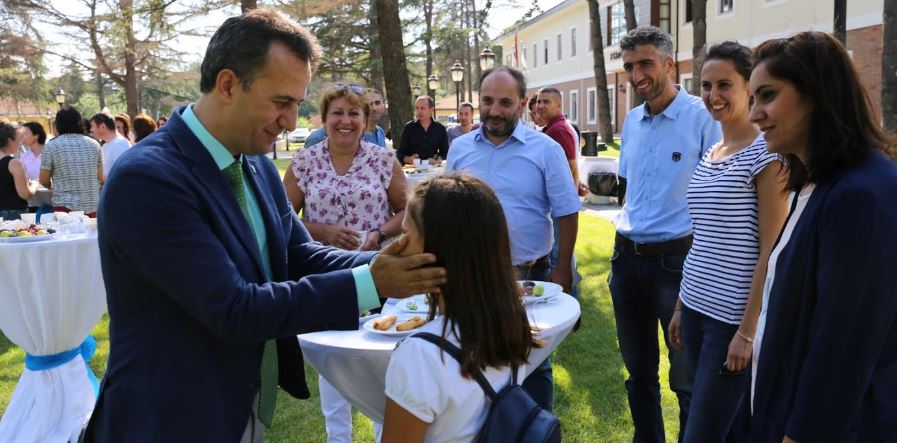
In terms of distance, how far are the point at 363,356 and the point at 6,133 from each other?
6.05 meters

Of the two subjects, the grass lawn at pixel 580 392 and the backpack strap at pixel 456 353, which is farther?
the grass lawn at pixel 580 392

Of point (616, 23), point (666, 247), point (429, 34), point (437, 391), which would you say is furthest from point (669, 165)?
point (616, 23)

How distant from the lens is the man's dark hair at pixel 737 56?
9.32ft

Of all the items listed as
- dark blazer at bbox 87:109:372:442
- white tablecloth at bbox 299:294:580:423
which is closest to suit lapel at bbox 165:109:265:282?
dark blazer at bbox 87:109:372:442

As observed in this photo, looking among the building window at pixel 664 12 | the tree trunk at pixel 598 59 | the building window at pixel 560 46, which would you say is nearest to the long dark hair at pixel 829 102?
the tree trunk at pixel 598 59

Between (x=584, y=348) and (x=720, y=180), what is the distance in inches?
113

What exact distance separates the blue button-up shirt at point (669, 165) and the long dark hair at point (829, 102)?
1.38m

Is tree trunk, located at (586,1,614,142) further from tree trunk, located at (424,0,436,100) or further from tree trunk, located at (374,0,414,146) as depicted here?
tree trunk, located at (374,0,414,146)

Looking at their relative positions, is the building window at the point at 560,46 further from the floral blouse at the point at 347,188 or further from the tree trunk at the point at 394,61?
the floral blouse at the point at 347,188

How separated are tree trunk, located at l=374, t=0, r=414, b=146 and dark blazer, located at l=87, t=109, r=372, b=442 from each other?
7.94 m

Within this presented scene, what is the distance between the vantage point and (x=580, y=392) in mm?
4559

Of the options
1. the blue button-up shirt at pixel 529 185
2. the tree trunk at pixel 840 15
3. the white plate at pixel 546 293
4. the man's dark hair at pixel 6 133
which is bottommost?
the white plate at pixel 546 293

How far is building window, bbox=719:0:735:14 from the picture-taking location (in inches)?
925

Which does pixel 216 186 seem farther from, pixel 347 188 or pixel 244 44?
pixel 347 188
